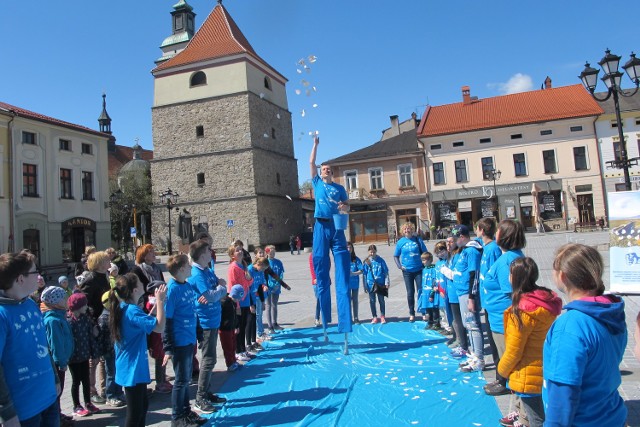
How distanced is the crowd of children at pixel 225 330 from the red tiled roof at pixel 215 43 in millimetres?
34339

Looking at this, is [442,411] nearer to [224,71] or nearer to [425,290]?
[425,290]

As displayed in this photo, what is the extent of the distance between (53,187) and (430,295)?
26555 millimetres

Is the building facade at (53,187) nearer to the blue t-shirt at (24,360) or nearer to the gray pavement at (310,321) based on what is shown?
the gray pavement at (310,321)

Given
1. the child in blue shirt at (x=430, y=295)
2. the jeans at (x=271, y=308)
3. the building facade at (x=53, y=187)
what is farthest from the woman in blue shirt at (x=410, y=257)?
the building facade at (x=53, y=187)

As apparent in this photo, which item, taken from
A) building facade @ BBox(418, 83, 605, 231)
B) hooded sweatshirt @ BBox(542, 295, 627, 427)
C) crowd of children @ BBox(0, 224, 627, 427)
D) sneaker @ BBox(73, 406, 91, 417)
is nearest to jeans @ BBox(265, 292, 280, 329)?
crowd of children @ BBox(0, 224, 627, 427)

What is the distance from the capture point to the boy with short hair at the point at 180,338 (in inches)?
171

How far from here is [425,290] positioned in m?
7.77

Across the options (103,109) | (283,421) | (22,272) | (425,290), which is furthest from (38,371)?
(103,109)

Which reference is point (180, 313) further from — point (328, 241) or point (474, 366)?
point (474, 366)

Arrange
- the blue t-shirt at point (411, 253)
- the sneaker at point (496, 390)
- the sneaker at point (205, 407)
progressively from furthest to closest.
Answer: the blue t-shirt at point (411, 253), the sneaker at point (205, 407), the sneaker at point (496, 390)

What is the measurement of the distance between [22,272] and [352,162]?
→ 117ft

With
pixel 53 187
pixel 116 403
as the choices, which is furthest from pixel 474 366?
pixel 53 187

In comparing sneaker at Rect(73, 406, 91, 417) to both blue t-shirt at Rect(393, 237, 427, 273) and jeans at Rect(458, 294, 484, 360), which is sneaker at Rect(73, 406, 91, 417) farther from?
blue t-shirt at Rect(393, 237, 427, 273)

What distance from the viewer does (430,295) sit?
25.3 feet
